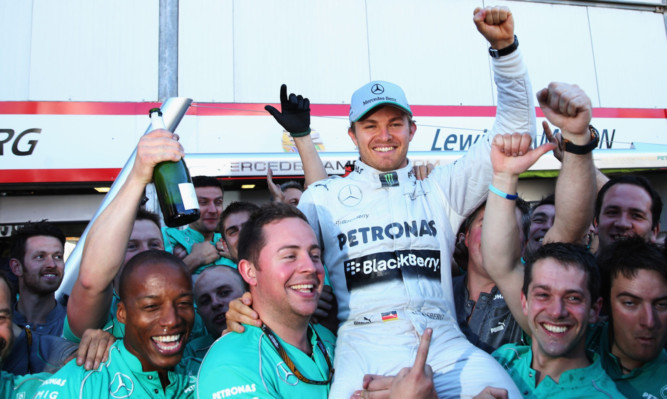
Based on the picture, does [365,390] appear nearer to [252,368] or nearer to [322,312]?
[252,368]

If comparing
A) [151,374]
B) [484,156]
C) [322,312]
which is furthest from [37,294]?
[484,156]

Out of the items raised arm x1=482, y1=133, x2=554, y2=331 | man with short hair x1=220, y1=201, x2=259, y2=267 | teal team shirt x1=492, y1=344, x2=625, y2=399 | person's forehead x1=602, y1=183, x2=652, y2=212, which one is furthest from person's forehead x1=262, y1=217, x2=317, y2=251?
person's forehead x1=602, y1=183, x2=652, y2=212

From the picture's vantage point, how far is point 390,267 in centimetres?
225

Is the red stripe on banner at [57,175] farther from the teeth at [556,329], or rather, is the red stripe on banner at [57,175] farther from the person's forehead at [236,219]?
the teeth at [556,329]

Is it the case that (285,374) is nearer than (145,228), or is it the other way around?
(285,374)

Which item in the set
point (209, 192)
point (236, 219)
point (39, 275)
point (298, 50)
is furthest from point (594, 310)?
point (298, 50)

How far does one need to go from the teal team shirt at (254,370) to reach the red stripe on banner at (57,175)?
4.70 m

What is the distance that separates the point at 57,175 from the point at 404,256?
5.10 meters

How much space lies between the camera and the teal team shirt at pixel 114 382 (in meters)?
2.05

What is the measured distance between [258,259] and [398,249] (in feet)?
1.84

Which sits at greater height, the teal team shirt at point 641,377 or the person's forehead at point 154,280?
the person's forehead at point 154,280

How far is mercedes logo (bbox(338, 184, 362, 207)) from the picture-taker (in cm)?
244

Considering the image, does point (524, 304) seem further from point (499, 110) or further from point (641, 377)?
point (499, 110)

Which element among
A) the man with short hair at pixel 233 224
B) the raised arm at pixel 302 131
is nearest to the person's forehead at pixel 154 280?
the raised arm at pixel 302 131
